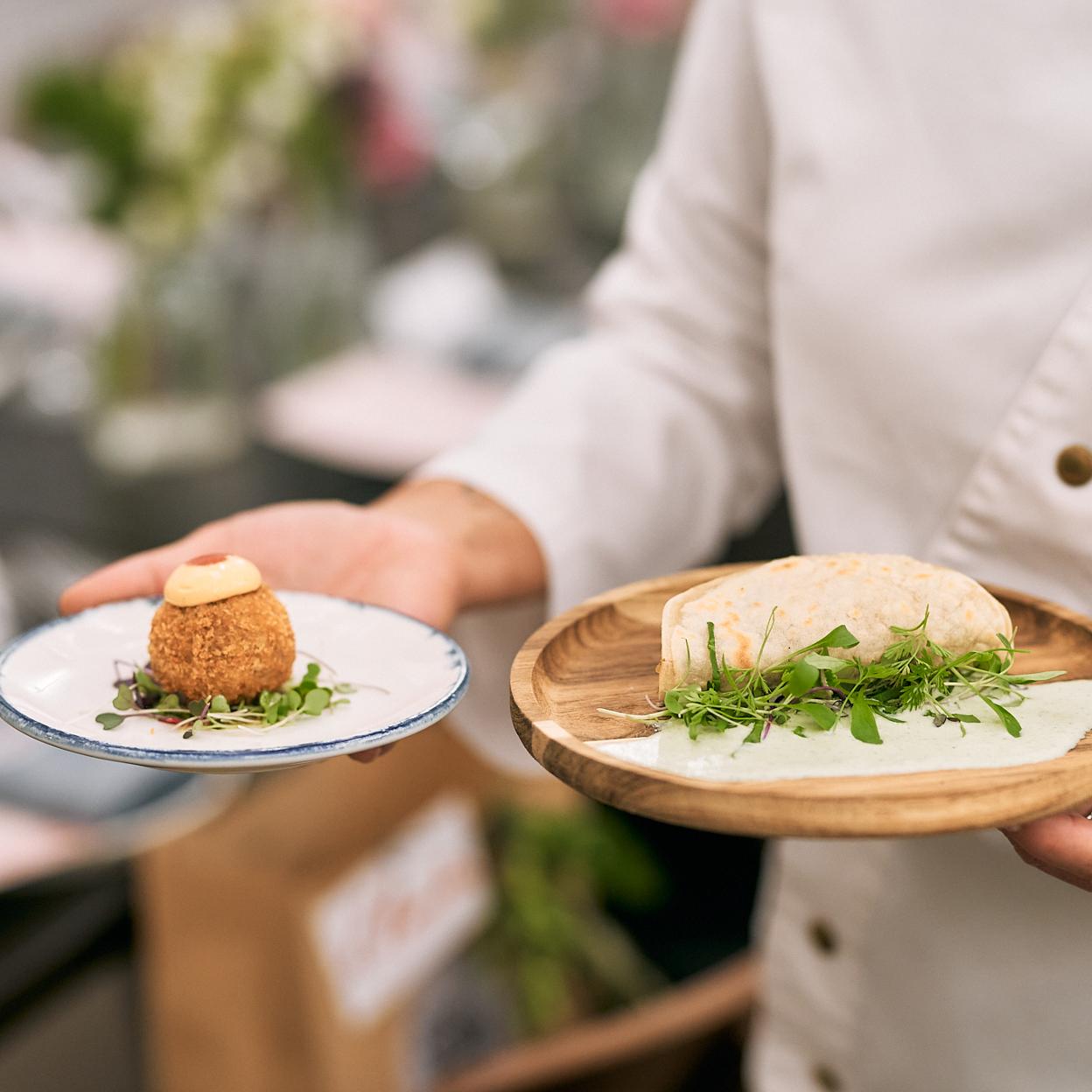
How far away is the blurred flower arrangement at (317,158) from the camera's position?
3025 millimetres

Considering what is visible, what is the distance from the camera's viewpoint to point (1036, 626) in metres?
1.22

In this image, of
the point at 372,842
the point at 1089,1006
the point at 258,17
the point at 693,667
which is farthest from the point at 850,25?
the point at 258,17

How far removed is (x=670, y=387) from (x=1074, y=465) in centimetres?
58

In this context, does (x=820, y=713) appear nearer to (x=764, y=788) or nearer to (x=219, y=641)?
(x=764, y=788)

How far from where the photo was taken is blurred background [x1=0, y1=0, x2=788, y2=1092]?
2.13 meters

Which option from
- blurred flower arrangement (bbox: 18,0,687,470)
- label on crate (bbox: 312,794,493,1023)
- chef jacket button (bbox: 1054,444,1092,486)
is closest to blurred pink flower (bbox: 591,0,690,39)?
blurred flower arrangement (bbox: 18,0,687,470)

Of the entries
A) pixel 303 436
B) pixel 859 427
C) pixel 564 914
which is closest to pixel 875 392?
pixel 859 427

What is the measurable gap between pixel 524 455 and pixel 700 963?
1.47 metres

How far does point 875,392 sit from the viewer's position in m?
1.38

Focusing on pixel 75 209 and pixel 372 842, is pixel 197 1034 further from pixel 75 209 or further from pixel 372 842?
pixel 75 209

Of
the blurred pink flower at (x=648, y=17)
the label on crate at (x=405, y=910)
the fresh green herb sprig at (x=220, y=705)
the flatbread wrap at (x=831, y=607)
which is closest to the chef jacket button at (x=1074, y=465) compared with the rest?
the flatbread wrap at (x=831, y=607)

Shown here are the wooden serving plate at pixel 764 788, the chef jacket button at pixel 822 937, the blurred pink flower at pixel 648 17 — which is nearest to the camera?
the wooden serving plate at pixel 764 788

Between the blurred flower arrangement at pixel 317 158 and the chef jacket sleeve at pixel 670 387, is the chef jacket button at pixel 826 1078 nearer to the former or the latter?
the chef jacket sleeve at pixel 670 387

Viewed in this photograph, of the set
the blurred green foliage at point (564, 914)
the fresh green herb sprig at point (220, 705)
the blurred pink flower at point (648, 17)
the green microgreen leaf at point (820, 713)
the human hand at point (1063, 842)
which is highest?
the blurred pink flower at point (648, 17)
